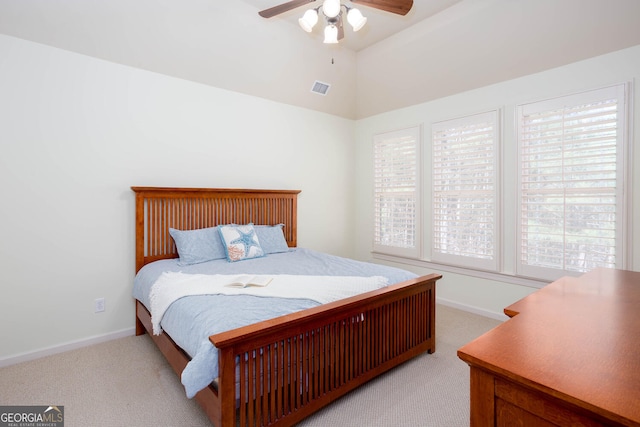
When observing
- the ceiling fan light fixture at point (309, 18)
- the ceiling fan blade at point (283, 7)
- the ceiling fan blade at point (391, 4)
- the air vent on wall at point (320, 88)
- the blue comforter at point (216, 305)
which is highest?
the air vent on wall at point (320, 88)

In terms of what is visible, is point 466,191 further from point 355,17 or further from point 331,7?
point 331,7

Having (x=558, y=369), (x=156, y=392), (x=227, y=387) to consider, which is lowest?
(x=156, y=392)

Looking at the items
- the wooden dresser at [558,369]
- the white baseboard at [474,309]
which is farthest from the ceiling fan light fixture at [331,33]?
the white baseboard at [474,309]

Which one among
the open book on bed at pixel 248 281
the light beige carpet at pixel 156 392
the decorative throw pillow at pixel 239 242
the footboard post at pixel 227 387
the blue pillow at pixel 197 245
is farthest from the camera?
the decorative throw pillow at pixel 239 242

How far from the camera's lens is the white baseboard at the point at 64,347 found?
252 cm

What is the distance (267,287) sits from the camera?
2.25 metres

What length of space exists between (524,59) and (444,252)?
6.96 feet

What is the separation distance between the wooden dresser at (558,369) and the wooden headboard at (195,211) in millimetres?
2963

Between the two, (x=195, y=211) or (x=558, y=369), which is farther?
(x=195, y=211)

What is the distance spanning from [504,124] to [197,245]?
3.29 meters

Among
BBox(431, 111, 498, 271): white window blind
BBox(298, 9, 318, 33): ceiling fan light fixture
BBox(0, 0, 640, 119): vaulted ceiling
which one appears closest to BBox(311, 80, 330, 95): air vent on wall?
BBox(0, 0, 640, 119): vaulted ceiling

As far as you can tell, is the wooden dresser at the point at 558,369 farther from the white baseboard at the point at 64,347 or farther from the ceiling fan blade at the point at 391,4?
the white baseboard at the point at 64,347

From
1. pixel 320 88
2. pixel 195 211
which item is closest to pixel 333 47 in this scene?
pixel 320 88

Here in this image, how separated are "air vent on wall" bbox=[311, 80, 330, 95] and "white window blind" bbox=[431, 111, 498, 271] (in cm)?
142
